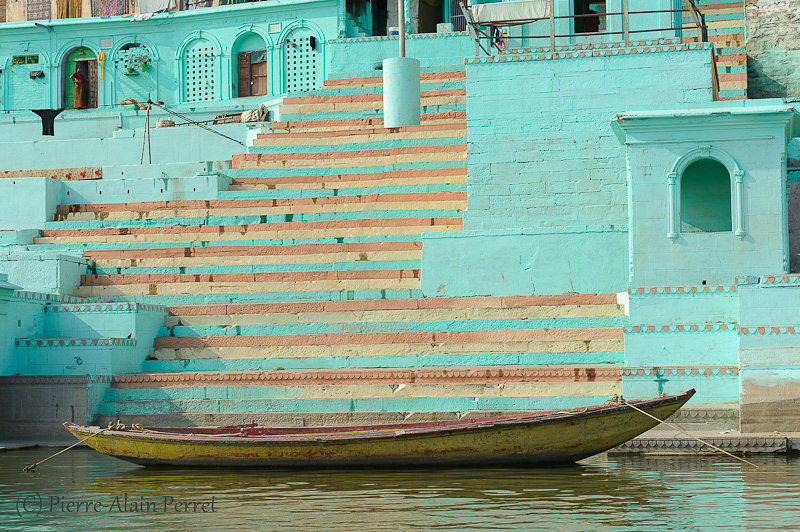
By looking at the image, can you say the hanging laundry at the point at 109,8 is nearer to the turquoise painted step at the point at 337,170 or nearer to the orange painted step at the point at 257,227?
the turquoise painted step at the point at 337,170

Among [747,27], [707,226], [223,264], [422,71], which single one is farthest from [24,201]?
[747,27]

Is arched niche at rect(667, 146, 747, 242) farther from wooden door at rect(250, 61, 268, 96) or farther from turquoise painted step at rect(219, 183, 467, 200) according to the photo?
wooden door at rect(250, 61, 268, 96)

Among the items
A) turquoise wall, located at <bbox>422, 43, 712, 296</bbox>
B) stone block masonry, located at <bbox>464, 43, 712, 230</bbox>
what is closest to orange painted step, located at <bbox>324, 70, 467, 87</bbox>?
turquoise wall, located at <bbox>422, 43, 712, 296</bbox>

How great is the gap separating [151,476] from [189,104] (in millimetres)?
18005

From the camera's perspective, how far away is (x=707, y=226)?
1595cm

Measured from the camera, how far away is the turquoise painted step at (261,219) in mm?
17281

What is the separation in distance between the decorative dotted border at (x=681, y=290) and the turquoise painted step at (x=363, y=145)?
6.10 metres

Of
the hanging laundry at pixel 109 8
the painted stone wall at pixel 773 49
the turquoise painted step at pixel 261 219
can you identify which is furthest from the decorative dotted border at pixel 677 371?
the hanging laundry at pixel 109 8

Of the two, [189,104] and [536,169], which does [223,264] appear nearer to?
[536,169]

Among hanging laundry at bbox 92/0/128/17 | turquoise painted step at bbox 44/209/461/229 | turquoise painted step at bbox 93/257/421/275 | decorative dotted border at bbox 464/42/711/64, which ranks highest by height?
hanging laundry at bbox 92/0/128/17

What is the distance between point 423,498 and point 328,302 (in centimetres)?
643

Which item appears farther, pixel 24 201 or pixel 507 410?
pixel 24 201

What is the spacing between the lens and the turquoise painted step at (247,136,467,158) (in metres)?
19.0

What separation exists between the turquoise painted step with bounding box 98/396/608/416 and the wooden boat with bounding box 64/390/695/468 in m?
1.97
